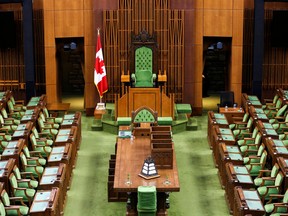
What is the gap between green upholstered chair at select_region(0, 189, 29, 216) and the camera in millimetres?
12438

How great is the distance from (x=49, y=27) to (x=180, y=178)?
22.5 ft

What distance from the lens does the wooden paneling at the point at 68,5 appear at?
66.1 feet

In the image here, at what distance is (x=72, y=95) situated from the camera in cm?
2333

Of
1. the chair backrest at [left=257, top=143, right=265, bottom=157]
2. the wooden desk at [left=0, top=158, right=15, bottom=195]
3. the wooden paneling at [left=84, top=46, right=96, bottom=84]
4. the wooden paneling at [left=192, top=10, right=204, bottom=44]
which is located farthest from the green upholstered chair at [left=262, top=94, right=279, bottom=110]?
the wooden desk at [left=0, top=158, right=15, bottom=195]

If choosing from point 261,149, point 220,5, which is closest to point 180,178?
point 261,149

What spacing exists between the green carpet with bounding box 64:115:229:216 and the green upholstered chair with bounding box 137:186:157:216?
4.14 feet

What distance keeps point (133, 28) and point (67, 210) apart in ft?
24.7

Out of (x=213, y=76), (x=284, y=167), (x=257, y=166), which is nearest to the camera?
(x=284, y=167)

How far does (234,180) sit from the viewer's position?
44.2 feet

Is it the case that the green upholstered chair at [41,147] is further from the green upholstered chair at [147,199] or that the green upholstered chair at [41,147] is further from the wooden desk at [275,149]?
the wooden desk at [275,149]

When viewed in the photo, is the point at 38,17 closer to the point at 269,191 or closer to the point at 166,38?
the point at 166,38

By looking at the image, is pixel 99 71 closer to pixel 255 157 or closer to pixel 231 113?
pixel 231 113

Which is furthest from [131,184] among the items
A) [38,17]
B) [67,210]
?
[38,17]

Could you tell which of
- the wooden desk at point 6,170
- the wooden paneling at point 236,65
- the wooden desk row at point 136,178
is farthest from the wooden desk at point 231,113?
the wooden desk at point 6,170
